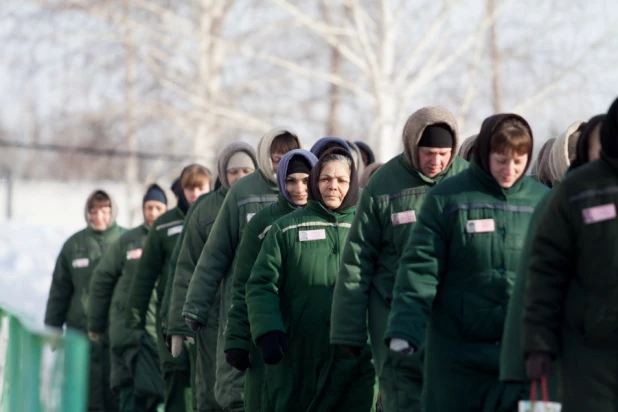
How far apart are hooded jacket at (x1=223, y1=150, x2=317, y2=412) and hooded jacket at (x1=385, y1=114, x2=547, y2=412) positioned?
2.13 meters

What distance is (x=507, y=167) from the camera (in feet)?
23.9

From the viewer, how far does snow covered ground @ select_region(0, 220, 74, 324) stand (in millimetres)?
23913

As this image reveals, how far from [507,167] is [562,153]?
60.4 inches

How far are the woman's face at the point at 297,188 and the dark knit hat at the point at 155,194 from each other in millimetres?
5219

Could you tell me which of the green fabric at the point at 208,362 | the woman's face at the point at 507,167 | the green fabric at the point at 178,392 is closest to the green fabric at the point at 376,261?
the woman's face at the point at 507,167

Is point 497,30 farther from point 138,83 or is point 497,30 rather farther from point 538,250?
point 538,250

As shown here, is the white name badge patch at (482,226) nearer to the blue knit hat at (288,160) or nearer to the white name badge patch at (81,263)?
the blue knit hat at (288,160)

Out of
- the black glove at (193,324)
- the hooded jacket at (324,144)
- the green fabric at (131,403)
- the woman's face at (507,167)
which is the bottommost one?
the green fabric at (131,403)

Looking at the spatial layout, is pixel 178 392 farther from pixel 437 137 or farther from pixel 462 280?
pixel 462 280

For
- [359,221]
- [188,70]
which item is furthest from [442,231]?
[188,70]

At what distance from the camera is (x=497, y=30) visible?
2461cm

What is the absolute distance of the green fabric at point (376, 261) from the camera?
8117mm

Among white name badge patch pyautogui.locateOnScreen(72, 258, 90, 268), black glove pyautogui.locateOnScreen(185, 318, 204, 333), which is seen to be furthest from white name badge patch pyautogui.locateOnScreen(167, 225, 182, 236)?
white name badge patch pyautogui.locateOnScreen(72, 258, 90, 268)

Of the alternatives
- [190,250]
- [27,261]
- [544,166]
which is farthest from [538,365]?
[27,261]
